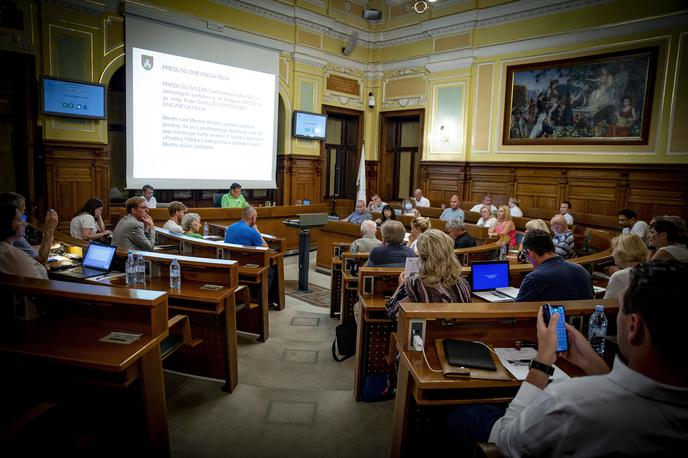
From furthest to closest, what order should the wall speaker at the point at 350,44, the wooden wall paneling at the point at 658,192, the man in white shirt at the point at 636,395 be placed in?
the wall speaker at the point at 350,44 < the wooden wall paneling at the point at 658,192 < the man in white shirt at the point at 636,395

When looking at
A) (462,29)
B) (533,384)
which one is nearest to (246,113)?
(462,29)

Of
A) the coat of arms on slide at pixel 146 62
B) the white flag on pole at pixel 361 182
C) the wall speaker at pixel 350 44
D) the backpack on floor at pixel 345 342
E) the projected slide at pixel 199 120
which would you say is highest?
the wall speaker at pixel 350 44

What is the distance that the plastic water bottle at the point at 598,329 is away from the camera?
2213 millimetres

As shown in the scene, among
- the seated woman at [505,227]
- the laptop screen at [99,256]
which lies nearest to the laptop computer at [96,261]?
the laptop screen at [99,256]

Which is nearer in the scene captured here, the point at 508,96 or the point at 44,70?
the point at 44,70

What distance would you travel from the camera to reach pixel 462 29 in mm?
9484

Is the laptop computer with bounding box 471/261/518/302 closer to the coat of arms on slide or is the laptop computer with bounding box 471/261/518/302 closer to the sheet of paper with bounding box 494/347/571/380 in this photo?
the sheet of paper with bounding box 494/347/571/380

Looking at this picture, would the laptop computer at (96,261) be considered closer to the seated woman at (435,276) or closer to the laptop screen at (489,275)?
the seated woman at (435,276)

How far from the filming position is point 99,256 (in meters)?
3.63

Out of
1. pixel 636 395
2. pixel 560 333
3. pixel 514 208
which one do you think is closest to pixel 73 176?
pixel 560 333

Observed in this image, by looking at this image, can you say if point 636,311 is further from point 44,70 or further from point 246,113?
point 246,113

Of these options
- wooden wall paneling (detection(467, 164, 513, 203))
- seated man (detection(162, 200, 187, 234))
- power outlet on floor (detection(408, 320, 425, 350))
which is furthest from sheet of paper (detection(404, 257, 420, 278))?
wooden wall paneling (detection(467, 164, 513, 203))

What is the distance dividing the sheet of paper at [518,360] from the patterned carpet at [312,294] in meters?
3.53

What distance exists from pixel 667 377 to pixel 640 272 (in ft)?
0.88
